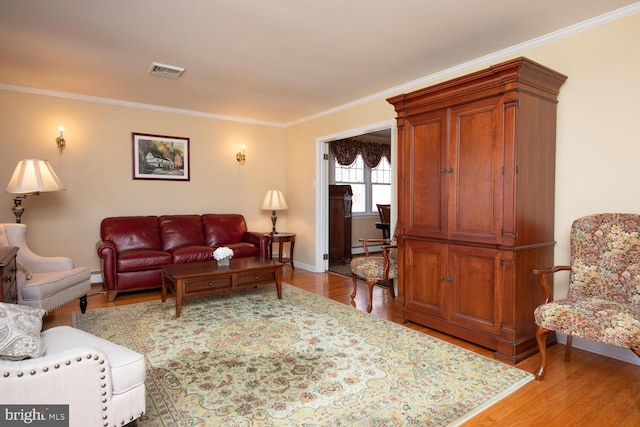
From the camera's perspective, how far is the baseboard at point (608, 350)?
2.57 metres

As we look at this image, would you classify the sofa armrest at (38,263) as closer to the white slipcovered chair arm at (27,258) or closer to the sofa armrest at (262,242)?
the white slipcovered chair arm at (27,258)

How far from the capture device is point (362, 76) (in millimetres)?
3980

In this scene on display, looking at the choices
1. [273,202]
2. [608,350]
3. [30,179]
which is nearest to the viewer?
[608,350]

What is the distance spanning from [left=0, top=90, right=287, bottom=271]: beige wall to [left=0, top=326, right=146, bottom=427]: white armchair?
362 cm

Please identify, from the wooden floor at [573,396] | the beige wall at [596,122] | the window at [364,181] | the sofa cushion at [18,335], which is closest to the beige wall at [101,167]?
the window at [364,181]

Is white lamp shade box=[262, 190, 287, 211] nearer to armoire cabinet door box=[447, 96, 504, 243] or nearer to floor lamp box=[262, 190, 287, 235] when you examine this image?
floor lamp box=[262, 190, 287, 235]

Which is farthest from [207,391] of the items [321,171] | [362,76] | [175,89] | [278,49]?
[321,171]

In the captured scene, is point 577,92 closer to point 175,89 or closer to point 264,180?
point 175,89

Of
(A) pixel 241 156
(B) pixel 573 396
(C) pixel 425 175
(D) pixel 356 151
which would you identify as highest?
(D) pixel 356 151

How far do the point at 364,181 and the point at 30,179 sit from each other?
5609 mm

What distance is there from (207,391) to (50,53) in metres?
3.44

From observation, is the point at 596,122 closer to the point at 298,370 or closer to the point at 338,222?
the point at 298,370

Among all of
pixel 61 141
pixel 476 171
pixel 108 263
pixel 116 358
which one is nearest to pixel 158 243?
pixel 108 263

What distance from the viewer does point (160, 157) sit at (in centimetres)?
537
